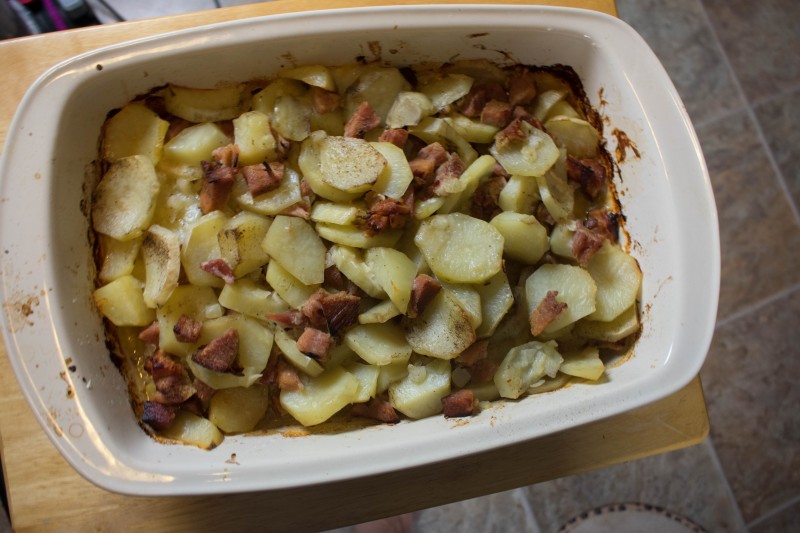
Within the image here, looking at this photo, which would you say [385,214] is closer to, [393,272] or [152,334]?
[393,272]

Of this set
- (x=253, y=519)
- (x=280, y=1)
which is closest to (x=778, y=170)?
(x=280, y=1)

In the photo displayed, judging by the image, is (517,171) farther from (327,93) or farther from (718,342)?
(718,342)

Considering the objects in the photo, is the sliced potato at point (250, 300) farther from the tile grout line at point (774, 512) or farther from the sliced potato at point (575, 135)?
the tile grout line at point (774, 512)

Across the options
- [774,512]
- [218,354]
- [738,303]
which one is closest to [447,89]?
[218,354]

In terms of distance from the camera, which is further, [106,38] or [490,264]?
[106,38]

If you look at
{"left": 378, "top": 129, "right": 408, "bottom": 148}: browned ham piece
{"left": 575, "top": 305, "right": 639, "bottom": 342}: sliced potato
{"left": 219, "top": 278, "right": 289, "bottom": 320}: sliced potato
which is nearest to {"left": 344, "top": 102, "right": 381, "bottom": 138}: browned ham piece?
{"left": 378, "top": 129, "right": 408, "bottom": 148}: browned ham piece

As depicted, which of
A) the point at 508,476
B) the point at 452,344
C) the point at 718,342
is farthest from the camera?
the point at 718,342
